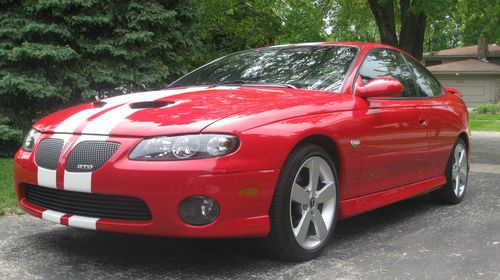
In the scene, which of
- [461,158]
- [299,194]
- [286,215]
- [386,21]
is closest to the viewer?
[286,215]

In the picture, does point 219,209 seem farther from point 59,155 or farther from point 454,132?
point 454,132

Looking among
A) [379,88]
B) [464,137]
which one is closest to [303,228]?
[379,88]

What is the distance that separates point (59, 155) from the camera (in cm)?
335

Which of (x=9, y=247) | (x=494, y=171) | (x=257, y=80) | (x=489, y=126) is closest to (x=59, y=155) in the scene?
(x=9, y=247)

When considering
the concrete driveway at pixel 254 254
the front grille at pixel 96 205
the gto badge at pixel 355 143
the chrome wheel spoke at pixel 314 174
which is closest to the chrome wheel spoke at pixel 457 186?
the concrete driveway at pixel 254 254

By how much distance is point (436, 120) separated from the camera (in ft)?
16.7

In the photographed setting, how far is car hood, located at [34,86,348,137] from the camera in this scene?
126 inches

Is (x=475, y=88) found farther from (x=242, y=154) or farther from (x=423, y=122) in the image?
(x=242, y=154)

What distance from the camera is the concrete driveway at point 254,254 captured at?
3.37 metres

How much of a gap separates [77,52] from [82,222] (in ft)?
20.6

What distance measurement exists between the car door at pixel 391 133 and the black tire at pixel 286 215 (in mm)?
706

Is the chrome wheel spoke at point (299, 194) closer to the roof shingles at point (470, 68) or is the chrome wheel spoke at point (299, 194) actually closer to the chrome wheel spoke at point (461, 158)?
the chrome wheel spoke at point (461, 158)

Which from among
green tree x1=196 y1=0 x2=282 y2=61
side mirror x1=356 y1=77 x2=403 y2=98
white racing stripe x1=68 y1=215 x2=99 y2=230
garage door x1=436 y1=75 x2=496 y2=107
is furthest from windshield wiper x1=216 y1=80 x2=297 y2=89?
garage door x1=436 y1=75 x2=496 y2=107

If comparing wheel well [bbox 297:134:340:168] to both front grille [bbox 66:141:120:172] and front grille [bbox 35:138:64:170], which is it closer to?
front grille [bbox 66:141:120:172]
